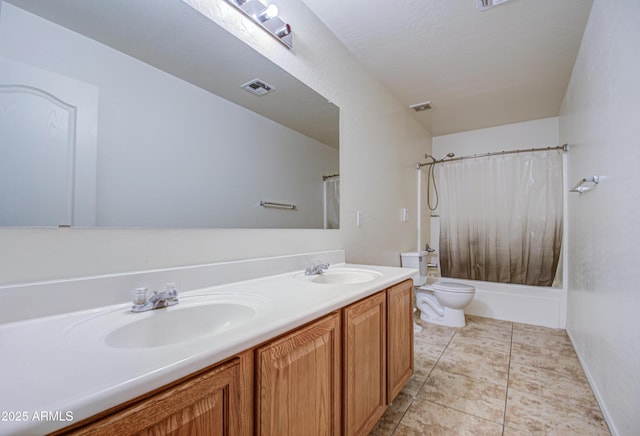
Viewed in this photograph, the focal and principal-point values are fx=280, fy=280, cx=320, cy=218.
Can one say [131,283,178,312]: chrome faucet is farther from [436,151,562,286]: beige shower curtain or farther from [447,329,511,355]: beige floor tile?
[436,151,562,286]: beige shower curtain

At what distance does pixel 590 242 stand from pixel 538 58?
54.9 inches

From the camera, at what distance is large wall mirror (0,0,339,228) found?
73 centimetres

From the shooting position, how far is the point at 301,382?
2.61 ft

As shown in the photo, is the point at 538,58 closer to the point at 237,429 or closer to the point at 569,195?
the point at 569,195

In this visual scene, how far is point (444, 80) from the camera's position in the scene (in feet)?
7.90

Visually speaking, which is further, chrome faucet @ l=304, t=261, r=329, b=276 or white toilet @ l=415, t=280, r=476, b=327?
white toilet @ l=415, t=280, r=476, b=327

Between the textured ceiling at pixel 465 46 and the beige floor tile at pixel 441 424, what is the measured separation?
2.25 metres

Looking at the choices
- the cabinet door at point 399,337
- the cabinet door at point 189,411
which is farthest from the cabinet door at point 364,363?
the cabinet door at point 189,411

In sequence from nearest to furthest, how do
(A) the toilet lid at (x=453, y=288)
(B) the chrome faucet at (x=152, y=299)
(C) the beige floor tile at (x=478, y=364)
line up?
(B) the chrome faucet at (x=152, y=299) < (C) the beige floor tile at (x=478, y=364) < (A) the toilet lid at (x=453, y=288)

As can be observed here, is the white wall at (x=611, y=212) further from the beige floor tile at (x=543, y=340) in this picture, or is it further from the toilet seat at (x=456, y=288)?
the toilet seat at (x=456, y=288)

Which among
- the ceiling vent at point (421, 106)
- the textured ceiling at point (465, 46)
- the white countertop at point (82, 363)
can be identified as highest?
the textured ceiling at point (465, 46)

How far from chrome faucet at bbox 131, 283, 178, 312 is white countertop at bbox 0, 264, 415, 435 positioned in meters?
0.06

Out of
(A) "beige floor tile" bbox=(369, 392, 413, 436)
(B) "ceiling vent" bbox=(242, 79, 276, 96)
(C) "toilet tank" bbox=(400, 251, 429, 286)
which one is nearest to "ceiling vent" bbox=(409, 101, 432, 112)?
(C) "toilet tank" bbox=(400, 251, 429, 286)

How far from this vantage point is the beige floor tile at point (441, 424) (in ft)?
4.26
